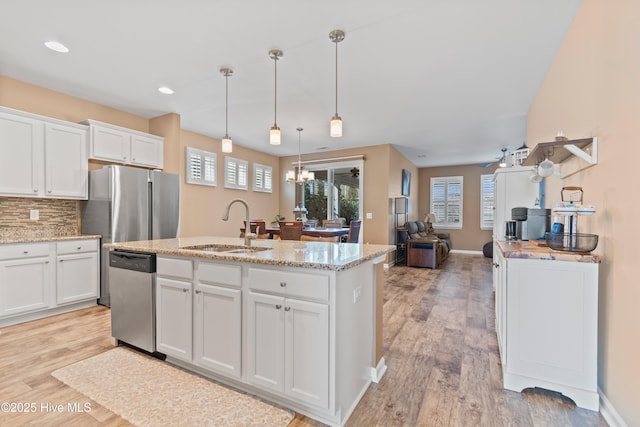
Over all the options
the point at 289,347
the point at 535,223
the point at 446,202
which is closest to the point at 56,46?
the point at 289,347

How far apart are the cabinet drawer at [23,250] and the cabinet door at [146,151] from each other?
1.52m

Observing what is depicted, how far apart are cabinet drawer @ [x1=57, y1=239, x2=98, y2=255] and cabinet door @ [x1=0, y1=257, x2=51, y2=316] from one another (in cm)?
18

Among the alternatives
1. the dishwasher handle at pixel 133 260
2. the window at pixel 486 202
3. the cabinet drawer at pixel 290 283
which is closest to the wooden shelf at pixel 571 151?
the cabinet drawer at pixel 290 283

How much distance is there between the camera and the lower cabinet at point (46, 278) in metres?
3.06

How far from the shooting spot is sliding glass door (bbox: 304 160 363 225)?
22.2 ft

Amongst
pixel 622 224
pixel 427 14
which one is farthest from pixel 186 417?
pixel 427 14

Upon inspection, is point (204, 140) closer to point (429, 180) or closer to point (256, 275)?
point (256, 275)

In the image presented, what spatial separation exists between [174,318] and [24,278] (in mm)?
2317

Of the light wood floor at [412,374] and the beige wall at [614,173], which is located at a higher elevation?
the beige wall at [614,173]

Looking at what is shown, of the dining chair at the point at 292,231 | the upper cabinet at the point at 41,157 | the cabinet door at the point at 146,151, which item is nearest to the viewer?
the upper cabinet at the point at 41,157

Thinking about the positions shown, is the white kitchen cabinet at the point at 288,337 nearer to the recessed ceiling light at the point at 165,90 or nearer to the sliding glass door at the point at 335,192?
the recessed ceiling light at the point at 165,90

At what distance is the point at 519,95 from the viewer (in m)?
3.71

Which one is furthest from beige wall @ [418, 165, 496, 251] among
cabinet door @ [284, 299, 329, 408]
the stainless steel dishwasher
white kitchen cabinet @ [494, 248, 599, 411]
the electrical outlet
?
the stainless steel dishwasher

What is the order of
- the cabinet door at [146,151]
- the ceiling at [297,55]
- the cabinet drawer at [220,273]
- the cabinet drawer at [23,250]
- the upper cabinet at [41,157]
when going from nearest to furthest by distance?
the cabinet drawer at [220,273] < the ceiling at [297,55] < the cabinet drawer at [23,250] < the upper cabinet at [41,157] < the cabinet door at [146,151]
